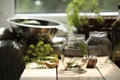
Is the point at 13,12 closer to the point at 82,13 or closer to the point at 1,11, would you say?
the point at 1,11

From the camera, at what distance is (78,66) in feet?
4.06

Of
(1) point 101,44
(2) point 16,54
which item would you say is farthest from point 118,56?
(2) point 16,54

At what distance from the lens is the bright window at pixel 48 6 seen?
246 centimetres

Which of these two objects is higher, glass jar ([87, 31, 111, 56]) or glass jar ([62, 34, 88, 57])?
glass jar ([62, 34, 88, 57])

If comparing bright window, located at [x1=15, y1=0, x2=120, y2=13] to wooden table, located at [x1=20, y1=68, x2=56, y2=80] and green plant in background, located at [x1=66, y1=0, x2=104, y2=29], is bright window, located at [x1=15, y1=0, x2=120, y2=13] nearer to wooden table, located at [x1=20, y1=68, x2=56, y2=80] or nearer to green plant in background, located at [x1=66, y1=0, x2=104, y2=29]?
green plant in background, located at [x1=66, y1=0, x2=104, y2=29]

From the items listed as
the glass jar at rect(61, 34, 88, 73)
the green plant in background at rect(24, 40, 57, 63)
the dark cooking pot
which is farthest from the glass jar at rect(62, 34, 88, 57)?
the dark cooking pot

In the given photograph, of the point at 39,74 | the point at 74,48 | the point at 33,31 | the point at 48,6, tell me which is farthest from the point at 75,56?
the point at 48,6

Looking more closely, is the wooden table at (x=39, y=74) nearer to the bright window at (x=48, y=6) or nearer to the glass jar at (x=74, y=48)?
the glass jar at (x=74, y=48)

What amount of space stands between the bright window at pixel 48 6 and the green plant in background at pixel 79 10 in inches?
9.5

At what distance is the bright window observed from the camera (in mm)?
2457

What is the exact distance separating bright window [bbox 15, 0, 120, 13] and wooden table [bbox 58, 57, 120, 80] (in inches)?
47.4

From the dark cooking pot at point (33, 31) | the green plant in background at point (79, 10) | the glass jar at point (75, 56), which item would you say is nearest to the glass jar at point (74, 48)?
the glass jar at point (75, 56)

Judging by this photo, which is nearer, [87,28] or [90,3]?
[87,28]

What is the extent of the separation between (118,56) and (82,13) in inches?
33.0
